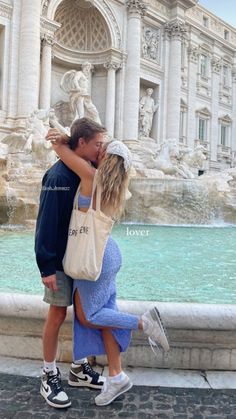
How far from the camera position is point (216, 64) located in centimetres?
2717

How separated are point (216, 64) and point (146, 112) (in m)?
8.94

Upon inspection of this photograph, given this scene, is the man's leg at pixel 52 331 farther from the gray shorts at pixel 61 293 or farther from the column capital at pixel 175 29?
the column capital at pixel 175 29

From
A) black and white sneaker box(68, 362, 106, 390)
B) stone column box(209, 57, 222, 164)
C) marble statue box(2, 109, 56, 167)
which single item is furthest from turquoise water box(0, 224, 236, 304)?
stone column box(209, 57, 222, 164)

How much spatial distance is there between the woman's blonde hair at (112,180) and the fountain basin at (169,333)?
0.68 m

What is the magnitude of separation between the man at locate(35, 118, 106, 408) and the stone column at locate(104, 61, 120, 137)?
18007 mm

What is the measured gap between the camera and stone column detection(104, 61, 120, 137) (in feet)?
64.3

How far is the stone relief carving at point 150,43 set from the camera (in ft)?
71.1

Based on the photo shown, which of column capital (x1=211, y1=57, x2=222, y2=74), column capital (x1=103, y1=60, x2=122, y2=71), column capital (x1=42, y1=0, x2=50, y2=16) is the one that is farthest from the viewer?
column capital (x1=211, y1=57, x2=222, y2=74)

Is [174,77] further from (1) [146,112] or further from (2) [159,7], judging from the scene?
(2) [159,7]

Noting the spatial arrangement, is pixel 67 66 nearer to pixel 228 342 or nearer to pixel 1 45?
pixel 1 45

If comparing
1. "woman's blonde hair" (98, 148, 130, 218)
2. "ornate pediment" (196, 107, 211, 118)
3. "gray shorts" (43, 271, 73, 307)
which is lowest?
"gray shorts" (43, 271, 73, 307)

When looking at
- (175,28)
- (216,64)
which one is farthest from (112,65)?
(216,64)

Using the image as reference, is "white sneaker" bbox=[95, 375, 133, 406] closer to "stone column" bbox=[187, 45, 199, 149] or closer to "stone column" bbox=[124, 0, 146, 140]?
"stone column" bbox=[124, 0, 146, 140]

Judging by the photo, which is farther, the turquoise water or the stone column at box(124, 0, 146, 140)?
the stone column at box(124, 0, 146, 140)
